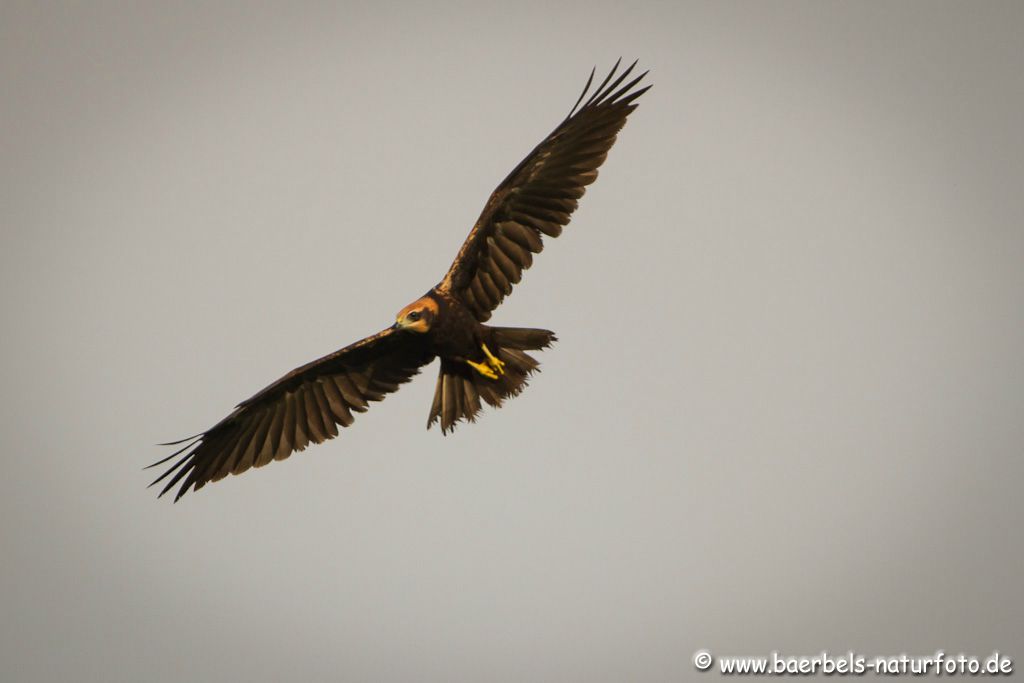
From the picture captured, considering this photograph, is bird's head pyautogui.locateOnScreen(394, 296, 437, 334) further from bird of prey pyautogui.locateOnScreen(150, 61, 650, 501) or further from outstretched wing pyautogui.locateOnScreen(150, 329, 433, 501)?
outstretched wing pyautogui.locateOnScreen(150, 329, 433, 501)

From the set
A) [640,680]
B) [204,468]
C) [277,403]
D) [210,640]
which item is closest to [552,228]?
[277,403]

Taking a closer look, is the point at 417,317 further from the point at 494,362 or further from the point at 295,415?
the point at 295,415

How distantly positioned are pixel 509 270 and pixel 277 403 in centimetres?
279

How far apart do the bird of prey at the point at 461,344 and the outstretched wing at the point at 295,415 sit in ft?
0.03

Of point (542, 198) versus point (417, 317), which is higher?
point (542, 198)

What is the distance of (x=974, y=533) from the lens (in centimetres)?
8456

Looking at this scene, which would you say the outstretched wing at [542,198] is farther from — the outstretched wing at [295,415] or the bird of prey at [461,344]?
the outstretched wing at [295,415]

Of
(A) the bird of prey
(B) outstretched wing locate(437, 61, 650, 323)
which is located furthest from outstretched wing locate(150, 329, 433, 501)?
(B) outstretched wing locate(437, 61, 650, 323)

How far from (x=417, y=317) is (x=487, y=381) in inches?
38.2

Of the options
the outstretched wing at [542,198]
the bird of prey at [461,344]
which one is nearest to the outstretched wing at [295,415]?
the bird of prey at [461,344]

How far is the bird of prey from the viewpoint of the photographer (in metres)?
14.5

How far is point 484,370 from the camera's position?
14.5 metres

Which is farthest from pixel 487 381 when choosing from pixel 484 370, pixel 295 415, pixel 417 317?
pixel 295 415

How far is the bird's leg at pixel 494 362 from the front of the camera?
1447 cm
